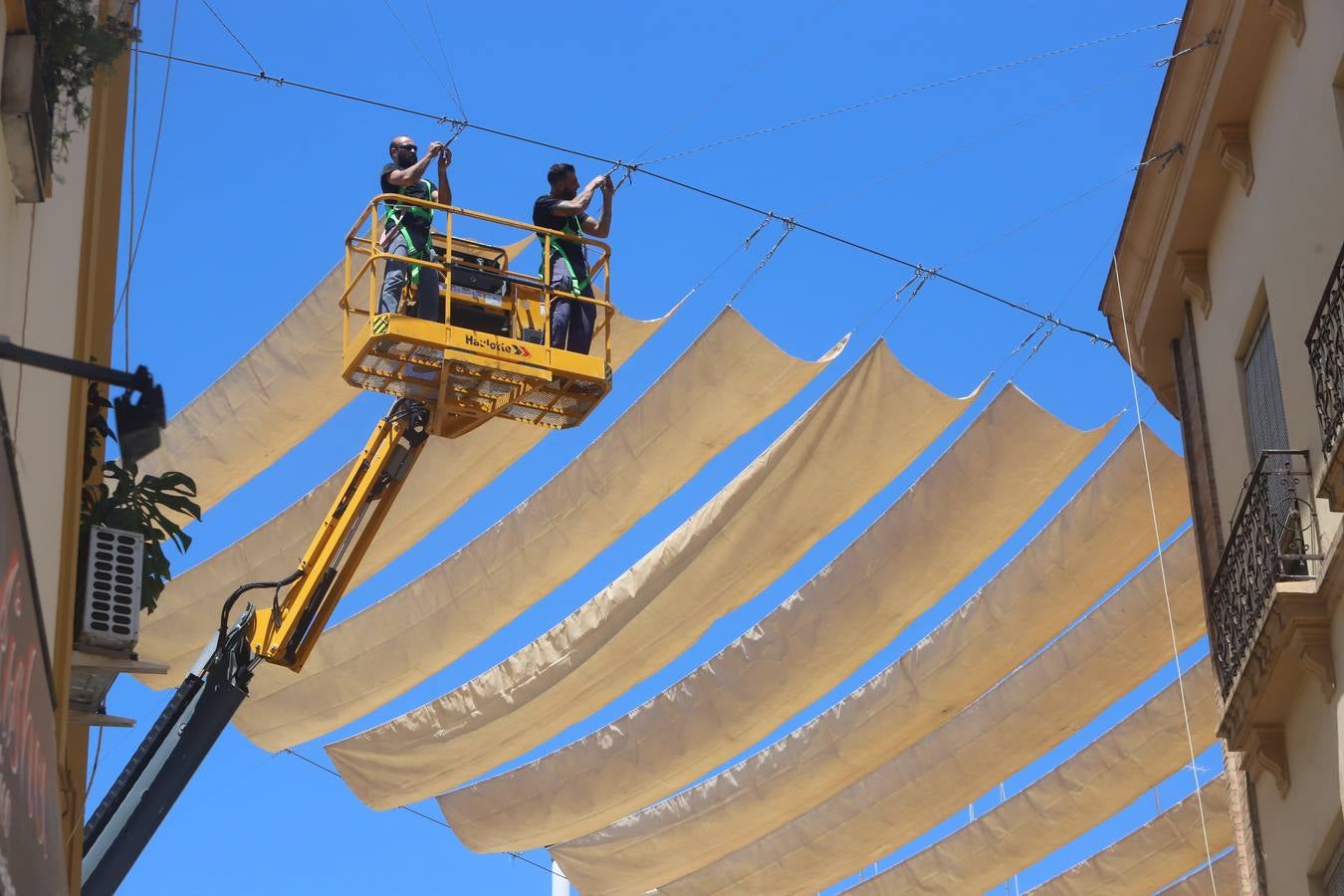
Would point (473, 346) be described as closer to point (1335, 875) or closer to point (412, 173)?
point (412, 173)

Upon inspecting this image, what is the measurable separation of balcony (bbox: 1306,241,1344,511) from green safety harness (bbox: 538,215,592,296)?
19.9ft

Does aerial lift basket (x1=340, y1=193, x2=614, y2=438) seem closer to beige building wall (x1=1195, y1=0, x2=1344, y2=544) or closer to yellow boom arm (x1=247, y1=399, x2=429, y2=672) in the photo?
yellow boom arm (x1=247, y1=399, x2=429, y2=672)

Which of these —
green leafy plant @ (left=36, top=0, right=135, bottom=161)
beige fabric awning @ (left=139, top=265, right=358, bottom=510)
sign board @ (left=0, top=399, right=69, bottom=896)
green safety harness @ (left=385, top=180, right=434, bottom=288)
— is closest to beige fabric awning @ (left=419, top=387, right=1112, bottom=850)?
beige fabric awning @ (left=139, top=265, right=358, bottom=510)

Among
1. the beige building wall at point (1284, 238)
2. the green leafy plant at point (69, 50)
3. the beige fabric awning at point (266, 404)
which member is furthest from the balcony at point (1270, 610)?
the beige fabric awning at point (266, 404)

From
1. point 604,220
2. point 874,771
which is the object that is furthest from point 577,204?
point 874,771

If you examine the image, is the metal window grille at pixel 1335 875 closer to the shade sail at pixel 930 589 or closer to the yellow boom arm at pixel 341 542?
the shade sail at pixel 930 589

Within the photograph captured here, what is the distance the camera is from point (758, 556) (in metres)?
18.0

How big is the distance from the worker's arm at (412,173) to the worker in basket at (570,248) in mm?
1028

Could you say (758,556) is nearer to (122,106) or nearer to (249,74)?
(249,74)

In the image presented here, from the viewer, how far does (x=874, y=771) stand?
66.9ft

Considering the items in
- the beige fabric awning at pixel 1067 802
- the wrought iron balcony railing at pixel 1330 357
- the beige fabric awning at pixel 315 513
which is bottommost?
the wrought iron balcony railing at pixel 1330 357

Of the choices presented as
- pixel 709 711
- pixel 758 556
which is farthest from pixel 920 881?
pixel 758 556

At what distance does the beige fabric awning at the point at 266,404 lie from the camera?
683 inches

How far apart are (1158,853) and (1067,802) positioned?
4.08 feet
